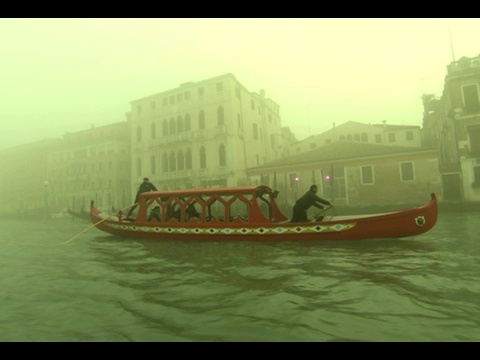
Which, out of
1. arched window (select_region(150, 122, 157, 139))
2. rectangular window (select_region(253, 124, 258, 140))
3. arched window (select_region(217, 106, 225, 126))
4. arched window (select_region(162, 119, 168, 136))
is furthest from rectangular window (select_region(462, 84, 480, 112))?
arched window (select_region(150, 122, 157, 139))

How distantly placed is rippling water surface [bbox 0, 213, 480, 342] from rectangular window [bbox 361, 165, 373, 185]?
54.4 ft

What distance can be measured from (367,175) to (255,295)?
2254cm

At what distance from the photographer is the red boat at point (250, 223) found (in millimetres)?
8527

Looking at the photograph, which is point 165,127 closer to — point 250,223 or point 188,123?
point 188,123

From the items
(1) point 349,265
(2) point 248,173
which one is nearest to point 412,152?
(2) point 248,173

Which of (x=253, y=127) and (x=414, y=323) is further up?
(x=253, y=127)

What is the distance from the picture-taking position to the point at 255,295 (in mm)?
4836

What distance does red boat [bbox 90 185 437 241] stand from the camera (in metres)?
8.53

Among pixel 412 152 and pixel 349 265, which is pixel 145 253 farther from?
pixel 412 152

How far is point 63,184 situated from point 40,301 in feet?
159

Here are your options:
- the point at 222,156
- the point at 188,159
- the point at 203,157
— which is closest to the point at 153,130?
the point at 188,159

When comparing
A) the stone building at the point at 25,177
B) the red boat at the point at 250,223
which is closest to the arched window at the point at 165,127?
the red boat at the point at 250,223
